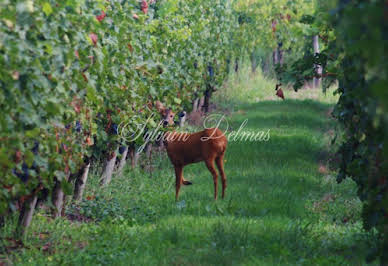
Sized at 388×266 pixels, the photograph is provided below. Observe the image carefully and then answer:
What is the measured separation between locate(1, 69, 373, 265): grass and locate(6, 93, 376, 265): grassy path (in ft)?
0.04

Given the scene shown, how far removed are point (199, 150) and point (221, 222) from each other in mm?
1953

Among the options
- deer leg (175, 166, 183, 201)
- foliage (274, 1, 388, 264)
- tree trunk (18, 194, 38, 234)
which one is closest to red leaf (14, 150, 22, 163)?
tree trunk (18, 194, 38, 234)

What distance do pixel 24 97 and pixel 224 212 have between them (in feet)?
12.8

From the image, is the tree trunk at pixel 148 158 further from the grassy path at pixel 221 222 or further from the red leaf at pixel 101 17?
the red leaf at pixel 101 17

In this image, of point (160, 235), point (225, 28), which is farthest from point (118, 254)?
point (225, 28)

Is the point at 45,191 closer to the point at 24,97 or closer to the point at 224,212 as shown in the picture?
the point at 224,212

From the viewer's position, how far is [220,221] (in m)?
7.93

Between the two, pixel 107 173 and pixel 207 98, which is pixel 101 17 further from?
pixel 207 98

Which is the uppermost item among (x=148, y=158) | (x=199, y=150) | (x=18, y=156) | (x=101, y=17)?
(x=101, y=17)

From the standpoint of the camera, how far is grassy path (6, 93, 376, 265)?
265 inches

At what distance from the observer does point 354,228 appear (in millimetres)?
8031

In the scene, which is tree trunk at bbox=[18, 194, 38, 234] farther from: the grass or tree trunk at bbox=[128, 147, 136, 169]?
tree trunk at bbox=[128, 147, 136, 169]

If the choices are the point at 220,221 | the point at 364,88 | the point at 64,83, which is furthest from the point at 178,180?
the point at 364,88

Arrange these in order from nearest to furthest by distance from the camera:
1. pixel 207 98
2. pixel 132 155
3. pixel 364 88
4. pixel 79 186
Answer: pixel 364 88 → pixel 79 186 → pixel 132 155 → pixel 207 98
